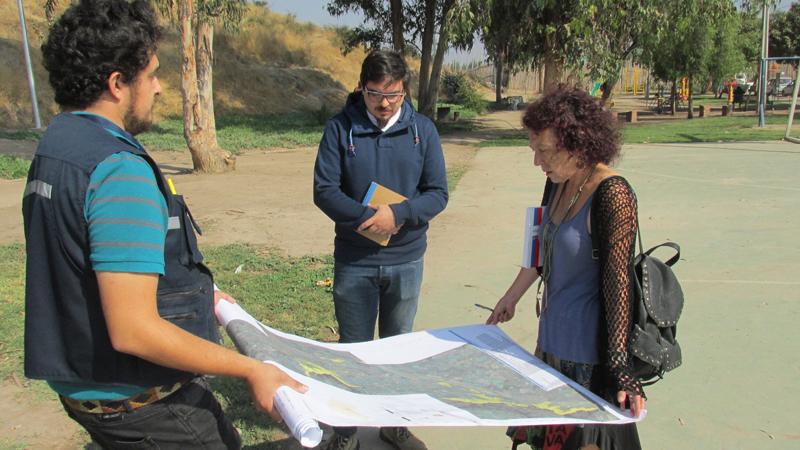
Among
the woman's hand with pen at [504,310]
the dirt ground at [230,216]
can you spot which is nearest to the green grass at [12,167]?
the dirt ground at [230,216]

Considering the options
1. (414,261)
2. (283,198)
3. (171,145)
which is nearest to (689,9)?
(283,198)

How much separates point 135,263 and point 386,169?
1841mm

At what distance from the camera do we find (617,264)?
7.55 feet

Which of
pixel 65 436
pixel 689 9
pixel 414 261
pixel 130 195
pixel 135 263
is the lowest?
pixel 65 436

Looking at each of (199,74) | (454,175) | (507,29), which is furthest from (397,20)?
(454,175)

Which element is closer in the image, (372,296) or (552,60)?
(372,296)

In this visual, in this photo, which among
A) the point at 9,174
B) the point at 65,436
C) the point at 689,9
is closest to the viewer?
the point at 65,436

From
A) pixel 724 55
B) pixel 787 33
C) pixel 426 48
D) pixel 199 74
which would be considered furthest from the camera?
pixel 787 33

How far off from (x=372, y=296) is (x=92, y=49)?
2.02 meters

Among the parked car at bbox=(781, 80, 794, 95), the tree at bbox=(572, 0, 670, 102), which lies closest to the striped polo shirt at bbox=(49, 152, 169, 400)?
the tree at bbox=(572, 0, 670, 102)

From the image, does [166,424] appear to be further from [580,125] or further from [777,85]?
[777,85]

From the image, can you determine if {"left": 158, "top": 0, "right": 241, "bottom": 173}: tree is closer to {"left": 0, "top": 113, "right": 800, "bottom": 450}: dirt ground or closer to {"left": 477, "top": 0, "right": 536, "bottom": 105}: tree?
{"left": 0, "top": 113, "right": 800, "bottom": 450}: dirt ground

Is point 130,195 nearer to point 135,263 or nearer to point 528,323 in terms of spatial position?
point 135,263

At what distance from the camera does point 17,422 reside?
3.68 m
